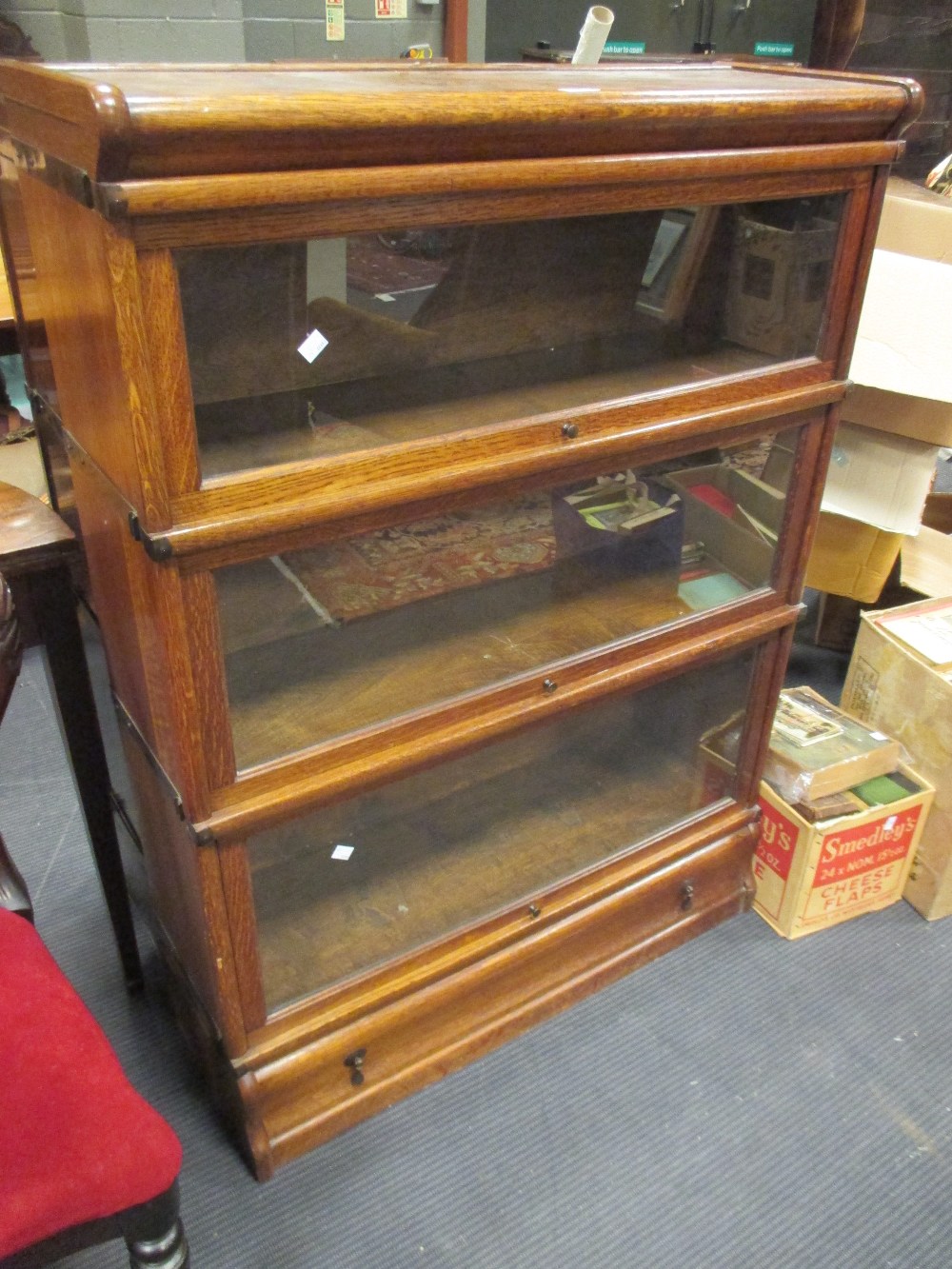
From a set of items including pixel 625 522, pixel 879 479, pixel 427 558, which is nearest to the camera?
pixel 427 558

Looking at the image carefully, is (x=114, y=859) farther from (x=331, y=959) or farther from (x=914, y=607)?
(x=914, y=607)

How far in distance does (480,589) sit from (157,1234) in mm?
755

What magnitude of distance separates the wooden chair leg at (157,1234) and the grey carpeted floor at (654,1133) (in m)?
0.40

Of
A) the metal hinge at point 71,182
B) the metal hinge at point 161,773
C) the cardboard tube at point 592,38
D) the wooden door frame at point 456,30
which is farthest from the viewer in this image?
the wooden door frame at point 456,30

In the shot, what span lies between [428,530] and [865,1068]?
1.01 metres

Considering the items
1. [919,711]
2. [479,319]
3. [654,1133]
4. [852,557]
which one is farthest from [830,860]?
[479,319]

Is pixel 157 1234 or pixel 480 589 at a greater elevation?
pixel 480 589

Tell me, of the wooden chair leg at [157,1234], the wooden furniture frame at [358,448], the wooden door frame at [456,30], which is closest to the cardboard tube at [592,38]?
the wooden furniture frame at [358,448]

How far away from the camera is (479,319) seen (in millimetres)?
1125

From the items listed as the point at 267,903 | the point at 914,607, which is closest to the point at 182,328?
the point at 267,903

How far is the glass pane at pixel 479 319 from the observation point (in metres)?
0.88

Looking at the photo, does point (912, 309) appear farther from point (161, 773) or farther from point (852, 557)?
point (161, 773)

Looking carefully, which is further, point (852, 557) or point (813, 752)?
point (852, 557)

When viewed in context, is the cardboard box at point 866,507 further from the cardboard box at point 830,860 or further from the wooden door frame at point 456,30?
the wooden door frame at point 456,30
